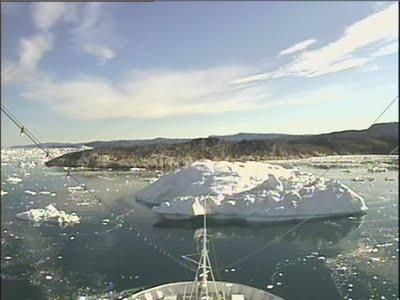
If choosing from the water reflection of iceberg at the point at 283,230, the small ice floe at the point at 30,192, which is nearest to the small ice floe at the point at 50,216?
the water reflection of iceberg at the point at 283,230

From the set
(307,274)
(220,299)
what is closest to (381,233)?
(307,274)

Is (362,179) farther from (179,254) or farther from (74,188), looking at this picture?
(179,254)

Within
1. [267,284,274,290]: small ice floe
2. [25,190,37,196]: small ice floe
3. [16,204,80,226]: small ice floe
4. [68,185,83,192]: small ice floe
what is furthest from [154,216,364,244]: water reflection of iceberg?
[68,185,83,192]: small ice floe

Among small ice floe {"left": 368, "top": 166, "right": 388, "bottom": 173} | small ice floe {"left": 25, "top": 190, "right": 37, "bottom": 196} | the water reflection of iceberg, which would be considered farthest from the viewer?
small ice floe {"left": 368, "top": 166, "right": 388, "bottom": 173}

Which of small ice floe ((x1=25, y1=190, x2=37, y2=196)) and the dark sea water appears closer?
the dark sea water

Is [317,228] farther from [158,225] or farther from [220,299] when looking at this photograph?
[220,299]

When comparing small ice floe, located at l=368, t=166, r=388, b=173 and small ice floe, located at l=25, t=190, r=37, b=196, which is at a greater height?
small ice floe, located at l=368, t=166, r=388, b=173

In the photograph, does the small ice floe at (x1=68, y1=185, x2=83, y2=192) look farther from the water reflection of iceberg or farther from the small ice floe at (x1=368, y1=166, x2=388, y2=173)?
the small ice floe at (x1=368, y1=166, x2=388, y2=173)
